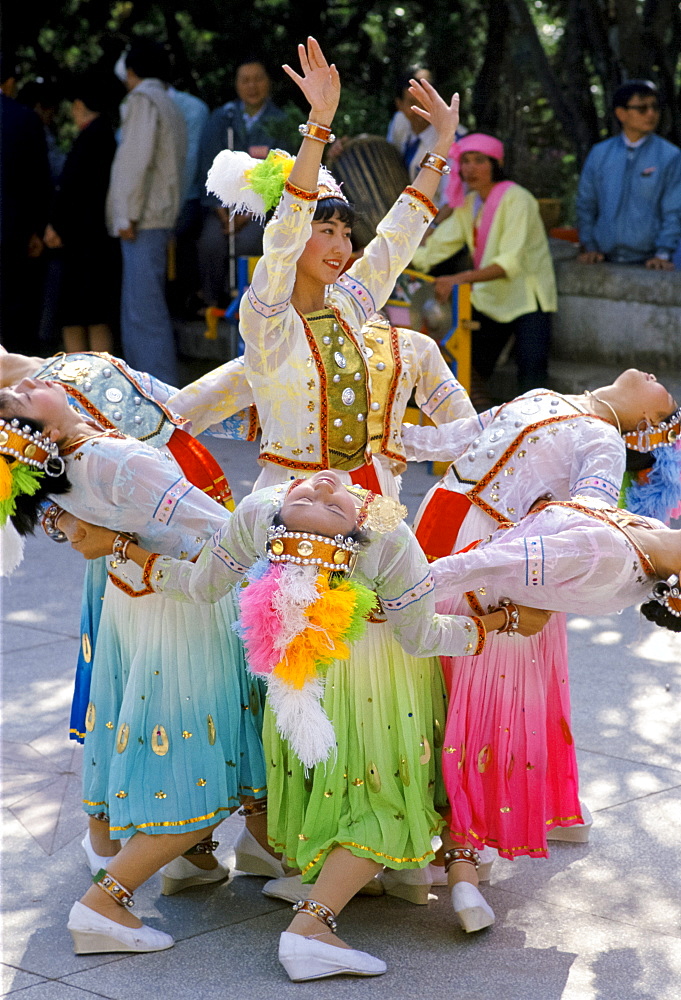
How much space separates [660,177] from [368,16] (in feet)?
16.2

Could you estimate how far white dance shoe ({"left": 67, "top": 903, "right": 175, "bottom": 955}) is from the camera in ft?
9.44

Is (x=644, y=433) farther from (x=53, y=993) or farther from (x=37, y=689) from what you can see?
(x=37, y=689)

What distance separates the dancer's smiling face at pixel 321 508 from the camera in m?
2.49

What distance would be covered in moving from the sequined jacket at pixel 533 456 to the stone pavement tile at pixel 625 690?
0.77 metres

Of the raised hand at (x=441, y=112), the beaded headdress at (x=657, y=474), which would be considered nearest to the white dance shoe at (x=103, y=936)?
the beaded headdress at (x=657, y=474)

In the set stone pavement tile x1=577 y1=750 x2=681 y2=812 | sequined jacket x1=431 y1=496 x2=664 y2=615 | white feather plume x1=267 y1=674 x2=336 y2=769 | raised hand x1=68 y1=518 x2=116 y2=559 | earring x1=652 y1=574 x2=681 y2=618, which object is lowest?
stone pavement tile x1=577 y1=750 x2=681 y2=812

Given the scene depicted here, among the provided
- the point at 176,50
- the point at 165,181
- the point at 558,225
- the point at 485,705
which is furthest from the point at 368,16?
the point at 485,705

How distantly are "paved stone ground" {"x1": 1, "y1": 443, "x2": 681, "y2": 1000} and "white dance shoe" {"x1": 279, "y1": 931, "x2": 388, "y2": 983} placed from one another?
3 cm

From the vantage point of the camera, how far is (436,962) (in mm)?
2840

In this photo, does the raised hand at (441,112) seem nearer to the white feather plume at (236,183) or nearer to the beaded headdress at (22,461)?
the white feather plume at (236,183)

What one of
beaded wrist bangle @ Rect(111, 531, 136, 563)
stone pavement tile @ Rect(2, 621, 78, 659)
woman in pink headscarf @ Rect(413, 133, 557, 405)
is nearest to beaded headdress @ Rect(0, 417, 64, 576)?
beaded wrist bangle @ Rect(111, 531, 136, 563)

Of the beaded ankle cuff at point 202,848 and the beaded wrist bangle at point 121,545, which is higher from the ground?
the beaded wrist bangle at point 121,545

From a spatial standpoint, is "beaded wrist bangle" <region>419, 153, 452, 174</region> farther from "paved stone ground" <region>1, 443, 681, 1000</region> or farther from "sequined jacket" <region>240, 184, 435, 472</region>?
"paved stone ground" <region>1, 443, 681, 1000</region>

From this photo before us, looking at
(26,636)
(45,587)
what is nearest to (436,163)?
(26,636)
